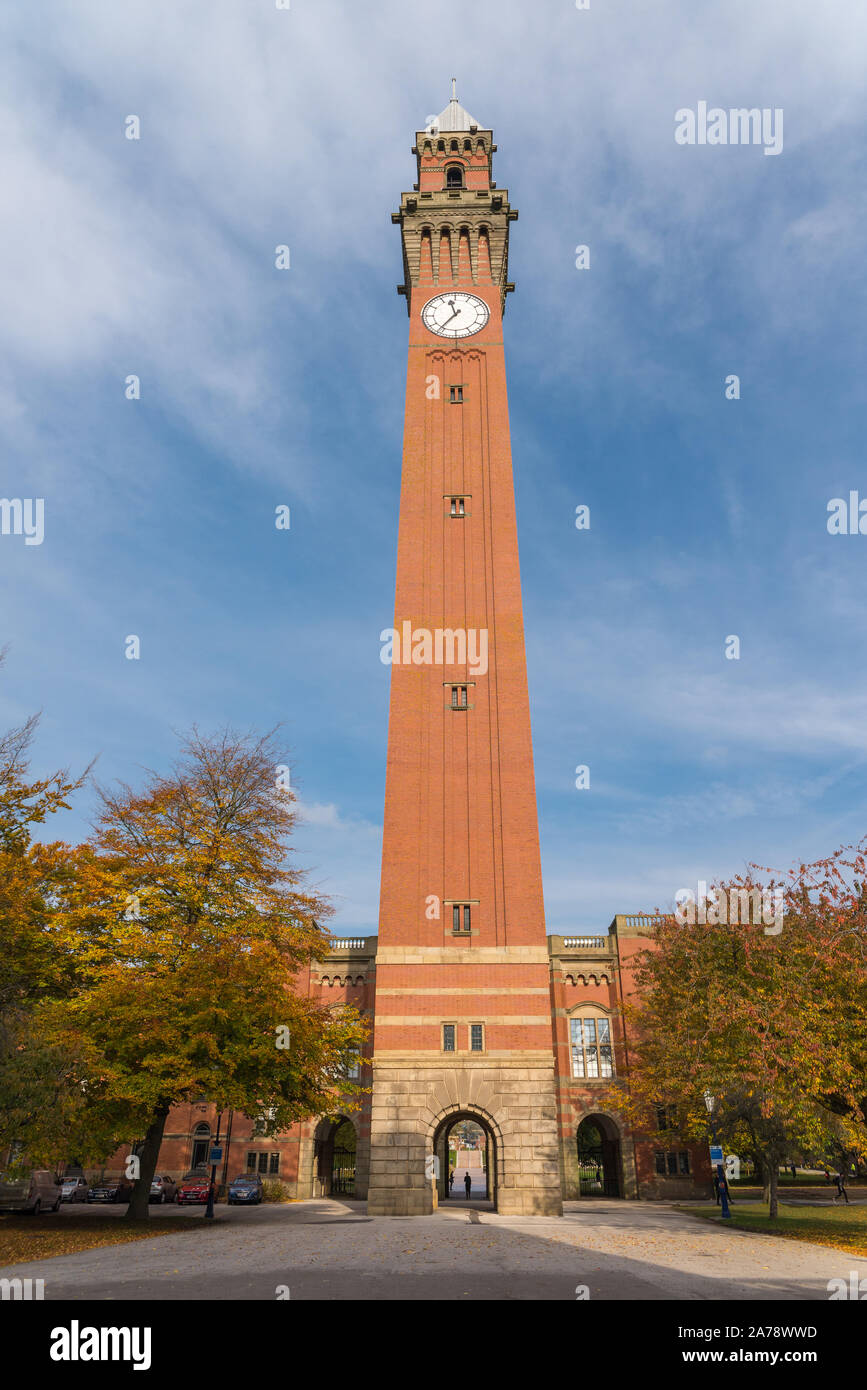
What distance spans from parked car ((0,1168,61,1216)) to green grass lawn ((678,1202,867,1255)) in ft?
78.8

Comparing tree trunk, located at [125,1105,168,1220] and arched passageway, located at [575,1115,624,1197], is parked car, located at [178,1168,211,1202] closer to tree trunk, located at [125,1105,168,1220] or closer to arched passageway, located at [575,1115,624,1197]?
tree trunk, located at [125,1105,168,1220]

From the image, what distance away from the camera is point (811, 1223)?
28.7m

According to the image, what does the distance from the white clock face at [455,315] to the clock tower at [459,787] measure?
0.31 feet

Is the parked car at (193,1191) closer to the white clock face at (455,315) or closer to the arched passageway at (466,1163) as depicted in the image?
the arched passageway at (466,1163)

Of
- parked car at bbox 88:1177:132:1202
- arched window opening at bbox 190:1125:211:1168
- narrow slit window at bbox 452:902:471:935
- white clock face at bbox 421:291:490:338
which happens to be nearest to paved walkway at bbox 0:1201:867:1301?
narrow slit window at bbox 452:902:471:935

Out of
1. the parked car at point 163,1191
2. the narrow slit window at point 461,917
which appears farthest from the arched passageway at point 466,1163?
the parked car at point 163,1191

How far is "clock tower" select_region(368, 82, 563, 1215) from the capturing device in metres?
32.0

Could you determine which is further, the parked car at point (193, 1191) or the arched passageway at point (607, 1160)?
the arched passageway at point (607, 1160)

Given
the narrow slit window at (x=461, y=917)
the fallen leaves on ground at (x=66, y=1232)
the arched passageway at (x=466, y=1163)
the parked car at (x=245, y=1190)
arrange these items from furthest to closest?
the parked car at (x=245, y=1190) < the narrow slit window at (x=461, y=917) < the arched passageway at (x=466, y=1163) < the fallen leaves on ground at (x=66, y=1232)

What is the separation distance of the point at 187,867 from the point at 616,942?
30.4 metres

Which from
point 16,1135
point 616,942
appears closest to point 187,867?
point 16,1135

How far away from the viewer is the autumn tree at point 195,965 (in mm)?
24922

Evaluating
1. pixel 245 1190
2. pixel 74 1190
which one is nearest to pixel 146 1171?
pixel 245 1190

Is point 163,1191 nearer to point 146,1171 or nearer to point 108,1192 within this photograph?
point 108,1192
